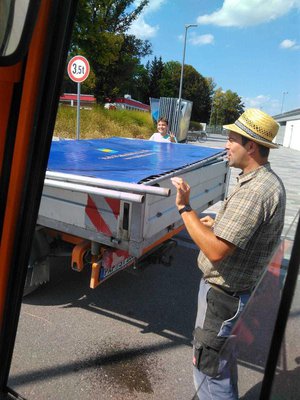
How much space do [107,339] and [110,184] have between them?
147 centimetres

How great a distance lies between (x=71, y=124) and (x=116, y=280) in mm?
3345

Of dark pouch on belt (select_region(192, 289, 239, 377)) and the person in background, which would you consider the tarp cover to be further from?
the person in background

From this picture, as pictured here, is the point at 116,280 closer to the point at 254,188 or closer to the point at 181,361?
the point at 181,361

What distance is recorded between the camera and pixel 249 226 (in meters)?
1.67

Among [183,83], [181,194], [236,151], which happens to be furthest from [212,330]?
[183,83]

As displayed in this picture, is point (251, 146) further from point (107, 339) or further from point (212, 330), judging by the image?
point (107, 339)

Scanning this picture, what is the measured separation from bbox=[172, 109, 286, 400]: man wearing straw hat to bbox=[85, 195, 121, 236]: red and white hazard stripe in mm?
687

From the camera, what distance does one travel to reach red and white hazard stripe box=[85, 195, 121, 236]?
2.49 meters

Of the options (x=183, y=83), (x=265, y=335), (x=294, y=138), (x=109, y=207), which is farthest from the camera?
(x=294, y=138)

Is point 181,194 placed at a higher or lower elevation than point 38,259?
higher

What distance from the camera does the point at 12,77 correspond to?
1.21 meters

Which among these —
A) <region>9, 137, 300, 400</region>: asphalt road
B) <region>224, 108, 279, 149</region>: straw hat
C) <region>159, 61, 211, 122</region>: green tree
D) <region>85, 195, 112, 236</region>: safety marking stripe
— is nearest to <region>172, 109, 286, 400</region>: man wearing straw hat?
<region>224, 108, 279, 149</region>: straw hat

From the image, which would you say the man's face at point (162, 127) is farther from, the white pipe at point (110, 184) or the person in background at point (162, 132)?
the white pipe at point (110, 184)

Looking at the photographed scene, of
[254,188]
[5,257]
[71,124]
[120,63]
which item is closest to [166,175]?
[254,188]
